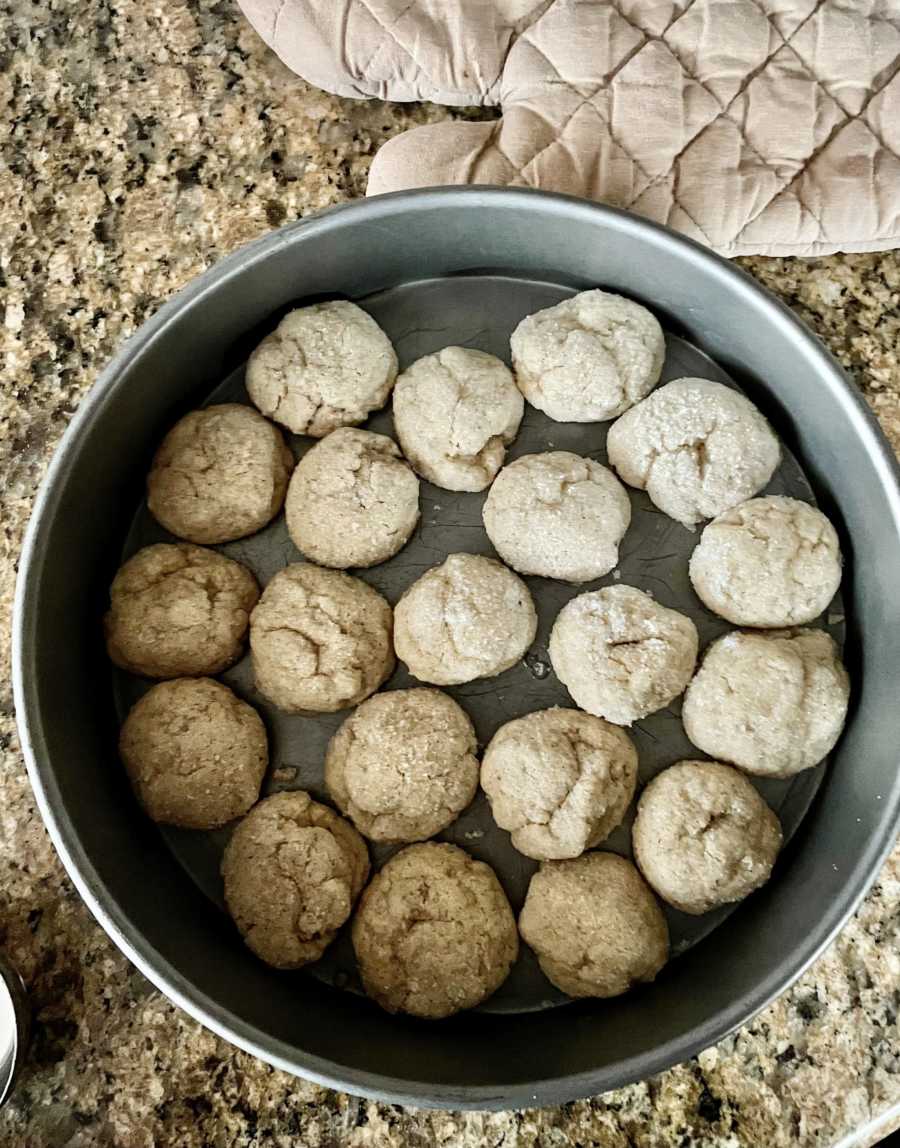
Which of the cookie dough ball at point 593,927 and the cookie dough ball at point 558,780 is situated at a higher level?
the cookie dough ball at point 558,780

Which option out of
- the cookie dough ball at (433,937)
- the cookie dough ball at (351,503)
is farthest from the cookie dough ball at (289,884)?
the cookie dough ball at (351,503)

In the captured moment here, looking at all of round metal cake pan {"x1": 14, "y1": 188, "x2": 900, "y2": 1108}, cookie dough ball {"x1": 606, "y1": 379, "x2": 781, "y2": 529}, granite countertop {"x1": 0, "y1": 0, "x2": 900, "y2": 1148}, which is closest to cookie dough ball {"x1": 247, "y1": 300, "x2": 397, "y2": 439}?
round metal cake pan {"x1": 14, "y1": 188, "x2": 900, "y2": 1108}

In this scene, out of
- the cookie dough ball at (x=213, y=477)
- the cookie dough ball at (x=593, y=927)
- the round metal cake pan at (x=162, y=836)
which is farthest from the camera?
the cookie dough ball at (x=213, y=477)

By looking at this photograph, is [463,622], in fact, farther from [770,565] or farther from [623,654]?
[770,565]

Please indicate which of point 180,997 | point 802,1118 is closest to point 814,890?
point 802,1118

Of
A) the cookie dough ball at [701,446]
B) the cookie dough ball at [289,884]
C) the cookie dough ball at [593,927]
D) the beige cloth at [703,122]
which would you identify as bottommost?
the cookie dough ball at [289,884]

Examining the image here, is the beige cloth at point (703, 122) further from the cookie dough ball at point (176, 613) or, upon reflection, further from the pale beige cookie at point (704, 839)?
the pale beige cookie at point (704, 839)

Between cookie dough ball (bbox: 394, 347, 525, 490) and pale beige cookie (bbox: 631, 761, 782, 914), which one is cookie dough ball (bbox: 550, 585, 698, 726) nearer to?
pale beige cookie (bbox: 631, 761, 782, 914)
